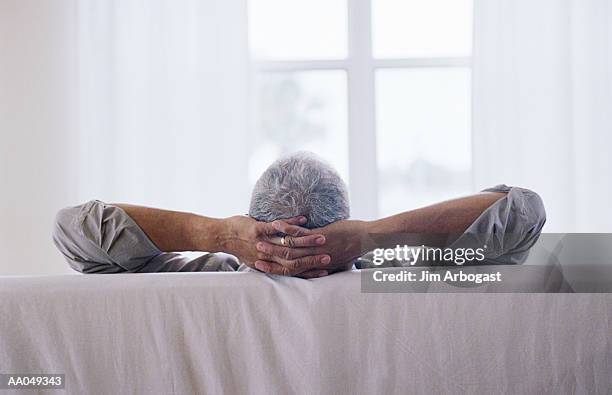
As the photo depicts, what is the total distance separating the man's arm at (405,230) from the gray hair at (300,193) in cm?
3

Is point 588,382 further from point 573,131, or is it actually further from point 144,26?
point 144,26

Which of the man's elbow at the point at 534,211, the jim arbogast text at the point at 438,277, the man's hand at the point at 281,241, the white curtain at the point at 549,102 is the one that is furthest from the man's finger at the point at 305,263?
the white curtain at the point at 549,102

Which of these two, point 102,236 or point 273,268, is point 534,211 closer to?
point 273,268

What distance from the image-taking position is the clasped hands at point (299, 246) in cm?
111

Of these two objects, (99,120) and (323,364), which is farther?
(99,120)

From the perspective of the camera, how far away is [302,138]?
3.28 m

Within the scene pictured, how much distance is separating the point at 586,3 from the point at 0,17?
2.71 m

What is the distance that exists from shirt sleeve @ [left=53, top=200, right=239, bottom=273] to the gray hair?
0.22 meters

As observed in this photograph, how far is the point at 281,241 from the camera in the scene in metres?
1.12

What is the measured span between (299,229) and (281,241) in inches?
1.4

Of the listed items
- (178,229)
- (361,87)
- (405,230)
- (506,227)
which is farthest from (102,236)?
(361,87)

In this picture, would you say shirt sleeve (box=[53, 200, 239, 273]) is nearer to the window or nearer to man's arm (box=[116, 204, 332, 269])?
man's arm (box=[116, 204, 332, 269])

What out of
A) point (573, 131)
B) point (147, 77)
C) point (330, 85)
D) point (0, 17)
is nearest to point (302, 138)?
point (330, 85)

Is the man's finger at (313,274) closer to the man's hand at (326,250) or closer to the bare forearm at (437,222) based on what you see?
the man's hand at (326,250)
